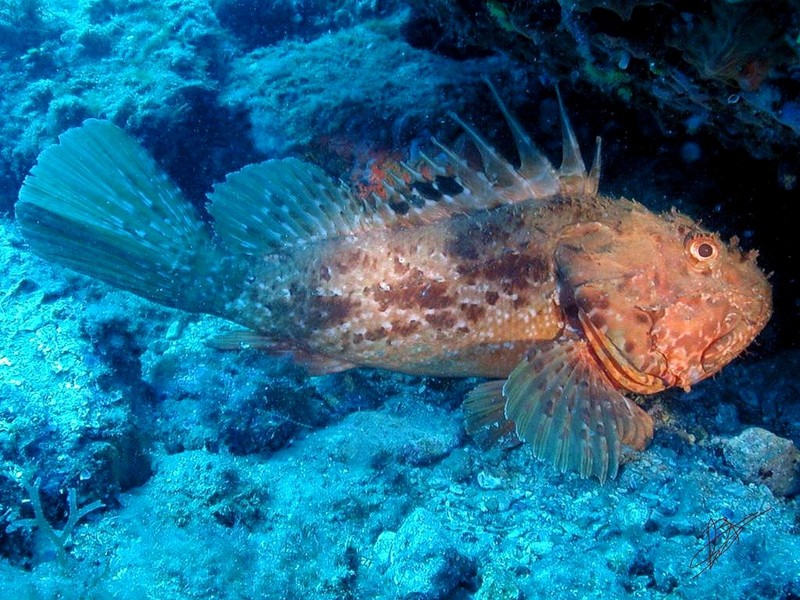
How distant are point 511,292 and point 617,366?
2.86 ft

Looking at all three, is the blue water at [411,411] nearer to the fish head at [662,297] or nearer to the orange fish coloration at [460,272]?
the orange fish coloration at [460,272]

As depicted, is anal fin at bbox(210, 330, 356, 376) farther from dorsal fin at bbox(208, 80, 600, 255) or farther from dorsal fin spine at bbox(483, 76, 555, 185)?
dorsal fin spine at bbox(483, 76, 555, 185)

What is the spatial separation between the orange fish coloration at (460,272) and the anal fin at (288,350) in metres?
0.02

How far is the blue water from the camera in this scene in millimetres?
2807

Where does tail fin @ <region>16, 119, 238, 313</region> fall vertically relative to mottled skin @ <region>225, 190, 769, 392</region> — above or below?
above

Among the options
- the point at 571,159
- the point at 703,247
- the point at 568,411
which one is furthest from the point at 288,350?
the point at 703,247

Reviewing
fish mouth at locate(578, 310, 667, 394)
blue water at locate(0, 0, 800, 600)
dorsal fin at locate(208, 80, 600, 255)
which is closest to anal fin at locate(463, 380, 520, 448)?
blue water at locate(0, 0, 800, 600)

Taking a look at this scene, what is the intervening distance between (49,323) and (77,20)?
8753 millimetres

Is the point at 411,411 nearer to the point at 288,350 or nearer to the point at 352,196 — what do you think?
the point at 288,350

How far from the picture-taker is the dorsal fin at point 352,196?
3.76 meters

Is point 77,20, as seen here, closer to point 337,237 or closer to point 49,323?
point 49,323

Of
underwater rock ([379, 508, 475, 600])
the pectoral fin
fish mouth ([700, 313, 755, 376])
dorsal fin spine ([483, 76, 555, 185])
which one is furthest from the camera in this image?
dorsal fin spine ([483, 76, 555, 185])

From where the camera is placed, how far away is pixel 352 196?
4.05 m

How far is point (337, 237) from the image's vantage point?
4.04 m
